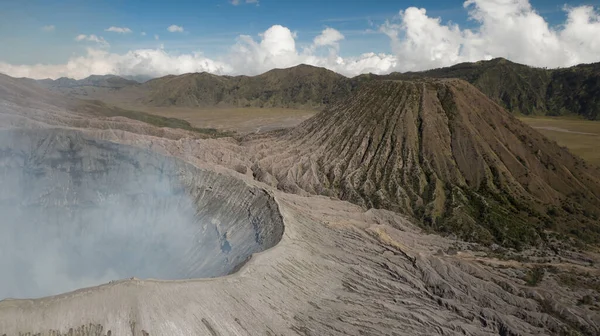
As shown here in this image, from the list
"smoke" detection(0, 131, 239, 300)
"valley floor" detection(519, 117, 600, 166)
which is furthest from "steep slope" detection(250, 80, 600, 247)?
"valley floor" detection(519, 117, 600, 166)

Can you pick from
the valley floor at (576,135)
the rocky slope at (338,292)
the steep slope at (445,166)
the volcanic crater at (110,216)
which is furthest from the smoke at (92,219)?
the valley floor at (576,135)

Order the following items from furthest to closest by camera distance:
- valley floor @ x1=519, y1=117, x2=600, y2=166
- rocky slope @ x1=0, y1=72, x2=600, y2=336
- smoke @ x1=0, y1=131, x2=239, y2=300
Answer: valley floor @ x1=519, y1=117, x2=600, y2=166, smoke @ x1=0, y1=131, x2=239, y2=300, rocky slope @ x1=0, y1=72, x2=600, y2=336

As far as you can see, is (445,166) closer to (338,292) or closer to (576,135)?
(338,292)

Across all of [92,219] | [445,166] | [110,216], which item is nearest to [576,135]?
[445,166]

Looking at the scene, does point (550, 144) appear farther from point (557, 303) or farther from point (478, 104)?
point (557, 303)

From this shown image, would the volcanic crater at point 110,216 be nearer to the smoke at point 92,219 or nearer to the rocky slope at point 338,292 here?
the smoke at point 92,219

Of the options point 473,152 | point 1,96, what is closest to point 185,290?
point 473,152

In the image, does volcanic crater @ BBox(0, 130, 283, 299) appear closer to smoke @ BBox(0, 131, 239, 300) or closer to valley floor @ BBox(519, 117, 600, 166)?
smoke @ BBox(0, 131, 239, 300)

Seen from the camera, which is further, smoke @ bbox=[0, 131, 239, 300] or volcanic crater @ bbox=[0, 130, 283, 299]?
smoke @ bbox=[0, 131, 239, 300]
